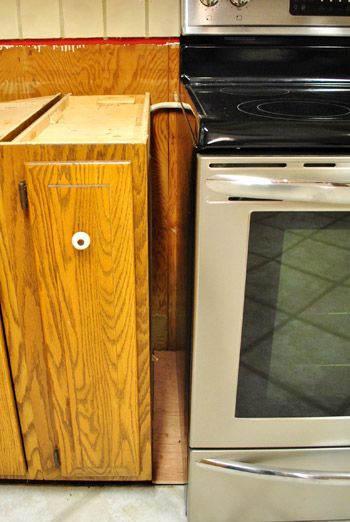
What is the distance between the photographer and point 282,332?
939 mm

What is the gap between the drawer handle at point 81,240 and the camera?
36.9 inches

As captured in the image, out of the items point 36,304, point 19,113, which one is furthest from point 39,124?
point 36,304

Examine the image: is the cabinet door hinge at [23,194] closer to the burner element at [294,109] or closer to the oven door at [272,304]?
the oven door at [272,304]

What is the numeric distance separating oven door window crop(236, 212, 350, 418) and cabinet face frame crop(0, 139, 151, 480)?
0.77ft

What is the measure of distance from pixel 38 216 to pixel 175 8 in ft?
2.67

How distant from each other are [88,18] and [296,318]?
104 cm

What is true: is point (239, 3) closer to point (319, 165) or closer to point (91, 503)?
point (319, 165)

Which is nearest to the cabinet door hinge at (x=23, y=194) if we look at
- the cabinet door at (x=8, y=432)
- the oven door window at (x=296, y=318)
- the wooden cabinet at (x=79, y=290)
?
the wooden cabinet at (x=79, y=290)

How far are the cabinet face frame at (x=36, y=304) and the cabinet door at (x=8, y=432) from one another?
17 millimetres

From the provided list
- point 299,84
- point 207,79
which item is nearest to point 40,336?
point 207,79

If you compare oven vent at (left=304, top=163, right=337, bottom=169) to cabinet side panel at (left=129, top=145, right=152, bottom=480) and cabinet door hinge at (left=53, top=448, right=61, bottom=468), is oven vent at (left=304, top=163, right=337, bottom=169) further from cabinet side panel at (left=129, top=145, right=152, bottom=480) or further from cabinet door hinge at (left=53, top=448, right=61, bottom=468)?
cabinet door hinge at (left=53, top=448, right=61, bottom=468)

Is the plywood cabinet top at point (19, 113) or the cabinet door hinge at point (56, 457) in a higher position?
the plywood cabinet top at point (19, 113)

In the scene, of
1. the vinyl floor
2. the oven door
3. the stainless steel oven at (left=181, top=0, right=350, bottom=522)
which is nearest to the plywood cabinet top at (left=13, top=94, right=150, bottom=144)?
the stainless steel oven at (left=181, top=0, right=350, bottom=522)

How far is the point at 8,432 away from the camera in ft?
3.71
